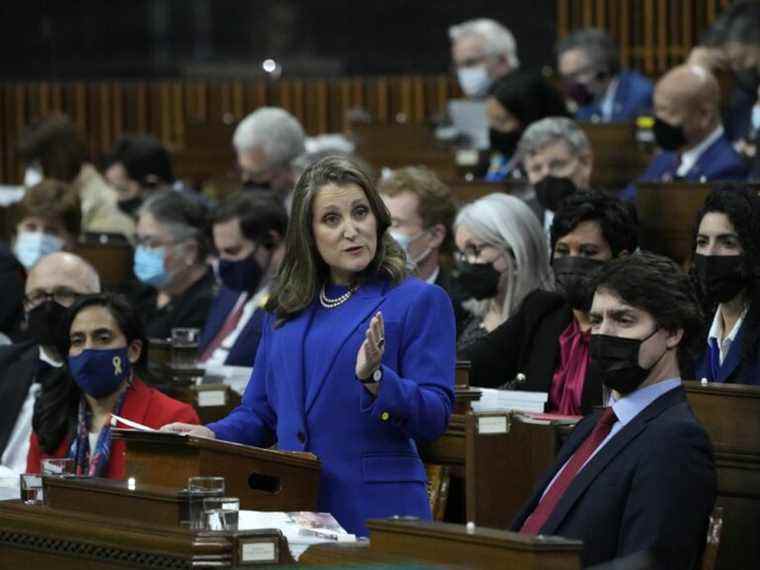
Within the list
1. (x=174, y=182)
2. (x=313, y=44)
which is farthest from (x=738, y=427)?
(x=313, y=44)

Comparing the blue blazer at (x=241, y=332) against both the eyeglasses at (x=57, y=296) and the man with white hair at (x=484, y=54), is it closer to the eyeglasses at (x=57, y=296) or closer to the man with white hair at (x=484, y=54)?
the eyeglasses at (x=57, y=296)

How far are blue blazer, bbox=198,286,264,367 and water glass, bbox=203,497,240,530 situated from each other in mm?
3318

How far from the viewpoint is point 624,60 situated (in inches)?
508

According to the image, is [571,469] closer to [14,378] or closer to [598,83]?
[14,378]

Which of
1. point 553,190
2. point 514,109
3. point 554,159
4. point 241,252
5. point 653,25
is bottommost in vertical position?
point 241,252

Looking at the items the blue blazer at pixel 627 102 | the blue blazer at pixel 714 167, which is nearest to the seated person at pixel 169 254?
the blue blazer at pixel 714 167

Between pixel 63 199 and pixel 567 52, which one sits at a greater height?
pixel 567 52

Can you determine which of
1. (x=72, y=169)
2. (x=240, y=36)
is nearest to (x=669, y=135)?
(x=72, y=169)

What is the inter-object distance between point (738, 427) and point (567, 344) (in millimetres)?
977

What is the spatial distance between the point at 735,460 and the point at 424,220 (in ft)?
7.82

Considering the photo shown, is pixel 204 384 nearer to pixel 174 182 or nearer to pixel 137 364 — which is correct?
pixel 137 364

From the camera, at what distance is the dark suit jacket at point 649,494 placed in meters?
3.84

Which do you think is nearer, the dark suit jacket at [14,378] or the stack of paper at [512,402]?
the stack of paper at [512,402]

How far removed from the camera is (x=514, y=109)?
8852mm
